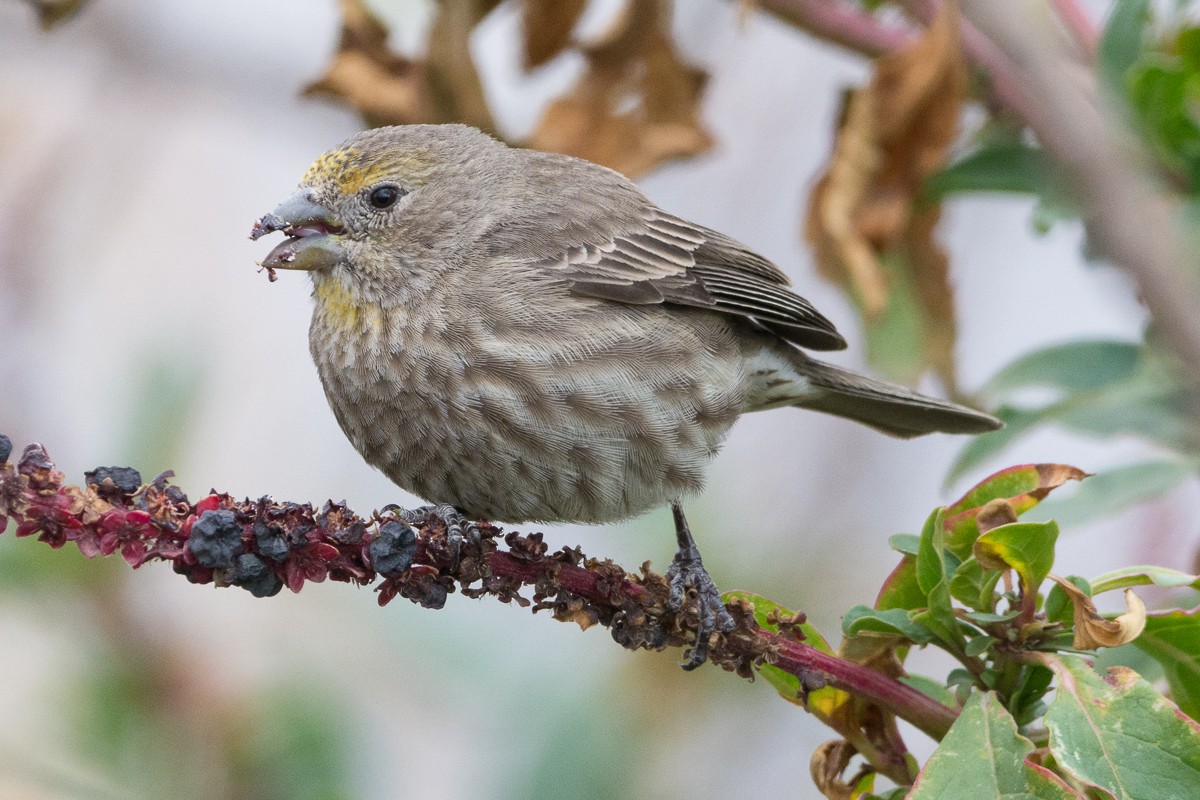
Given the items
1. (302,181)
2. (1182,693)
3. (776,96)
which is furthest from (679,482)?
(776,96)

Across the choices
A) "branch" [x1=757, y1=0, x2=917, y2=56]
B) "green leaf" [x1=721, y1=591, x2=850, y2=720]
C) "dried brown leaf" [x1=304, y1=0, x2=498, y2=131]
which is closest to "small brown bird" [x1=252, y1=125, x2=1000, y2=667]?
"dried brown leaf" [x1=304, y1=0, x2=498, y2=131]

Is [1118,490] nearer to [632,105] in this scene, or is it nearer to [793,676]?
[793,676]

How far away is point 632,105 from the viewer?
4.25 meters

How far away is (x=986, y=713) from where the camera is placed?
238 cm

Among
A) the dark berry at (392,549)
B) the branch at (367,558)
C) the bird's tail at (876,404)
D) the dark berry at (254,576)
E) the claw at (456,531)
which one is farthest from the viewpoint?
the bird's tail at (876,404)

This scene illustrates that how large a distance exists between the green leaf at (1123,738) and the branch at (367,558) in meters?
0.24

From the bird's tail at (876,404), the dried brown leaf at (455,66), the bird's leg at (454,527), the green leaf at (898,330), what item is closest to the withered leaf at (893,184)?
the green leaf at (898,330)

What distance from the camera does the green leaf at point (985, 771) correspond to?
2281 millimetres

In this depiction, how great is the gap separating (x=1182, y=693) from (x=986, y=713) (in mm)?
472

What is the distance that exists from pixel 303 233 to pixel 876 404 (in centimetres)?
192

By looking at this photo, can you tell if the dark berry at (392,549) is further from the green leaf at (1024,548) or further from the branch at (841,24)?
the branch at (841,24)

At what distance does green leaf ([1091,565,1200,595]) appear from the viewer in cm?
245

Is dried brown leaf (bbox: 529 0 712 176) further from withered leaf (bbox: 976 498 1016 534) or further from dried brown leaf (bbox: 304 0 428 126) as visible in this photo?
withered leaf (bbox: 976 498 1016 534)

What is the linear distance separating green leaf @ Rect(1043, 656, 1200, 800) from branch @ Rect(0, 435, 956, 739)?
24 centimetres
